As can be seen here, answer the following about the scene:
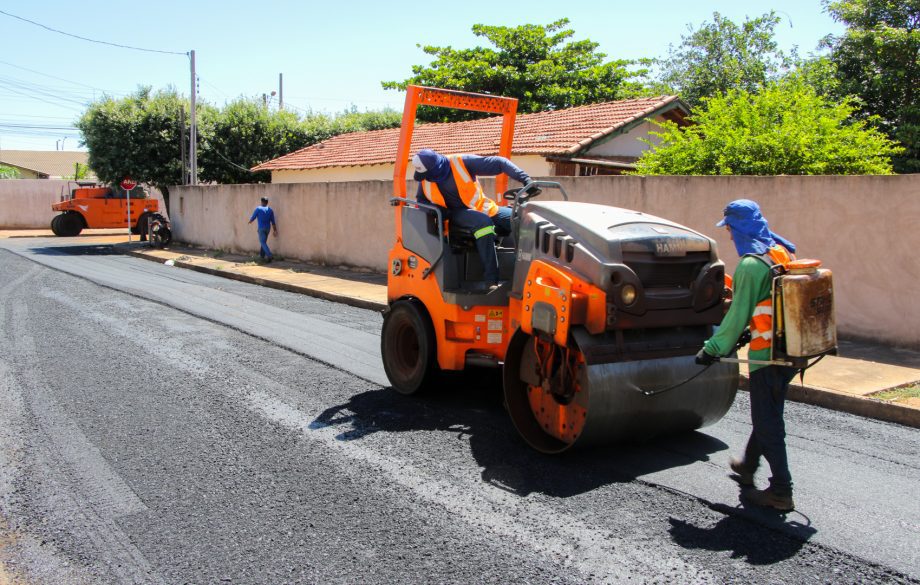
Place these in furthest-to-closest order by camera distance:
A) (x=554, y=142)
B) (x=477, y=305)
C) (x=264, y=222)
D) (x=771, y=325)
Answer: (x=264, y=222), (x=554, y=142), (x=477, y=305), (x=771, y=325)

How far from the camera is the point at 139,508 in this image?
4500 millimetres

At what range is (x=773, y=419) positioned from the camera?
174 inches

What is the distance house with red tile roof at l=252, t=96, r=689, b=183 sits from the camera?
1831 centimetres

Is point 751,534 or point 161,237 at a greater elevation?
point 161,237

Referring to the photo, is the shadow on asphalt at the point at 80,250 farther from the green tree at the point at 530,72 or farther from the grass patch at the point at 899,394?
the grass patch at the point at 899,394

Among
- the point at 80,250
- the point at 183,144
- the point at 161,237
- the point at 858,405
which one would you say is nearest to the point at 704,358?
the point at 858,405

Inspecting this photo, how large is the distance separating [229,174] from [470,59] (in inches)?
411

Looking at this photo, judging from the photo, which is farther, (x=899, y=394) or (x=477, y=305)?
(x=899, y=394)

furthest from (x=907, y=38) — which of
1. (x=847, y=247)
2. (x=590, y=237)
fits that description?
(x=590, y=237)

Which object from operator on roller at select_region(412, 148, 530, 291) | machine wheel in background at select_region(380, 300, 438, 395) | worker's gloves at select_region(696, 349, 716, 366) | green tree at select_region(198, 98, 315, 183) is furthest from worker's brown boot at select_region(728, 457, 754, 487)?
green tree at select_region(198, 98, 315, 183)

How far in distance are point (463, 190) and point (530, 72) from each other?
25569mm

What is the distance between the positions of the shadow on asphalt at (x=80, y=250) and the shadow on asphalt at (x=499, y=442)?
18855 mm

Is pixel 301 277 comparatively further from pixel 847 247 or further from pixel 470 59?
pixel 470 59

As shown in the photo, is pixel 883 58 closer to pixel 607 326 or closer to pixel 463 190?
pixel 463 190
